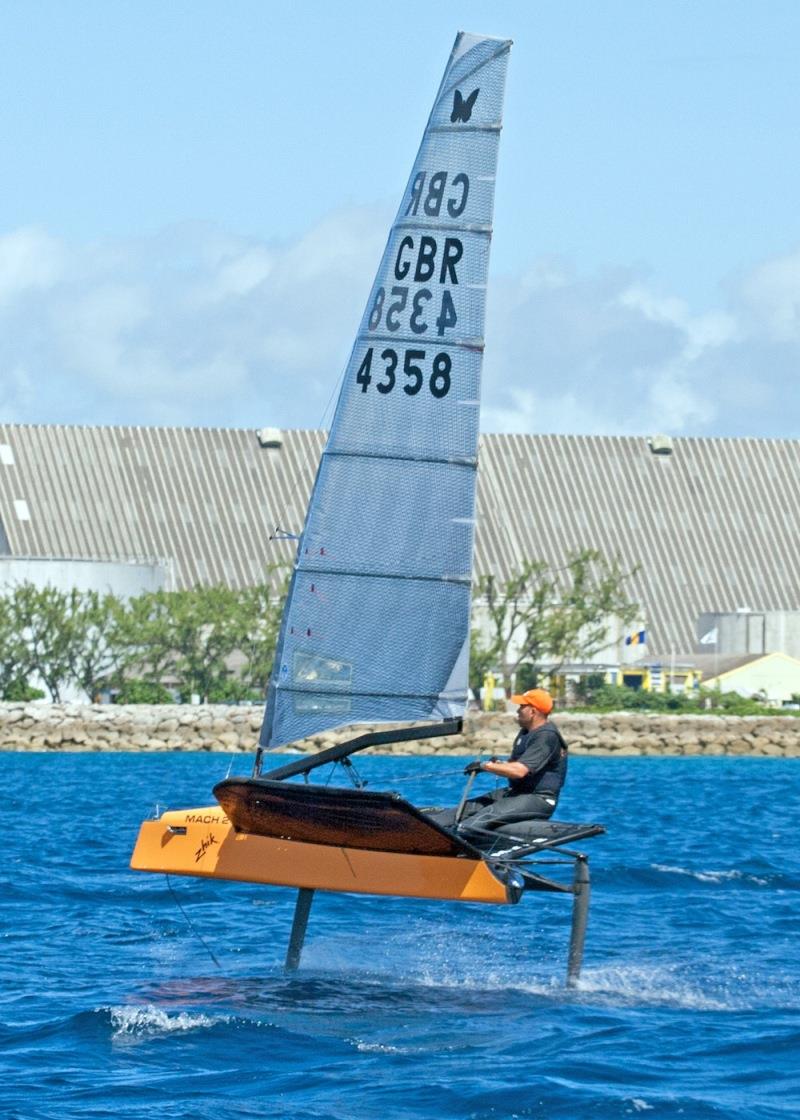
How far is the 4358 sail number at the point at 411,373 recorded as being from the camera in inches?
572

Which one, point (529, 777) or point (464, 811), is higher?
point (529, 777)

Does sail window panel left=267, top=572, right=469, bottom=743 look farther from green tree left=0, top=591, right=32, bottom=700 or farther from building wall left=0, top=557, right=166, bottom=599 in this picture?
building wall left=0, top=557, right=166, bottom=599

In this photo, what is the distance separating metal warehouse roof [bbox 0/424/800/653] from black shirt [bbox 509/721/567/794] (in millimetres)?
55370

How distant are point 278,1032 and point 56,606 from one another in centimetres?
4600

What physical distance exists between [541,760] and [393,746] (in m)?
41.4

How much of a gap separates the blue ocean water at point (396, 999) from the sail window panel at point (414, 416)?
7.47ft

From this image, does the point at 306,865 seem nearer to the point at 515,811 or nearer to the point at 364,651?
the point at 515,811

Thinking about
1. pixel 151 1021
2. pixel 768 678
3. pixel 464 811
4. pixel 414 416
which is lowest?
pixel 151 1021

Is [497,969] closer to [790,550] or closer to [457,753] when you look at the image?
[457,753]

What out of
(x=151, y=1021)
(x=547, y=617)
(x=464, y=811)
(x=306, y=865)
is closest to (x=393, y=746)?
(x=547, y=617)

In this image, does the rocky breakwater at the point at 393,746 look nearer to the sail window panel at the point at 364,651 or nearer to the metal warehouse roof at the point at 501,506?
the metal warehouse roof at the point at 501,506

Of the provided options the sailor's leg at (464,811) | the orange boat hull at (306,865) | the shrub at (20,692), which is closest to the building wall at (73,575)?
the shrub at (20,692)

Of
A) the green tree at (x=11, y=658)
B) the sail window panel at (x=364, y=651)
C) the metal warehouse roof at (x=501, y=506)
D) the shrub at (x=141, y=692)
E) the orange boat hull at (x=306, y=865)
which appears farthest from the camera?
the metal warehouse roof at (x=501, y=506)

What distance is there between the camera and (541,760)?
13.8 meters
